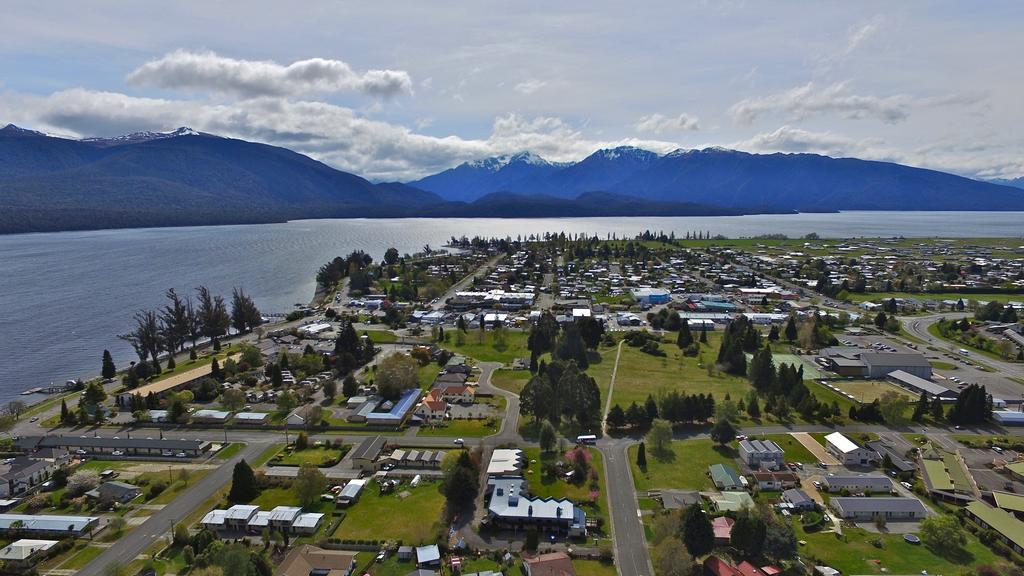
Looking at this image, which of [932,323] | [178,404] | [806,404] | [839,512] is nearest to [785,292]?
[932,323]

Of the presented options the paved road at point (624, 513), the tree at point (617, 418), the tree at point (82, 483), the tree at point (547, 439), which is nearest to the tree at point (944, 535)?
the paved road at point (624, 513)

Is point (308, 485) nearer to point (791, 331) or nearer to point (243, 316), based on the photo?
point (243, 316)

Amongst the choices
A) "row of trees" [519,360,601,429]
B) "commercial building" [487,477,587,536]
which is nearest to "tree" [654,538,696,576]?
"commercial building" [487,477,587,536]

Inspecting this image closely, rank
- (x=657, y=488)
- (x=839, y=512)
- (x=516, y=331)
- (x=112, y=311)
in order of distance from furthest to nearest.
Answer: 1. (x=112, y=311)
2. (x=516, y=331)
3. (x=657, y=488)
4. (x=839, y=512)

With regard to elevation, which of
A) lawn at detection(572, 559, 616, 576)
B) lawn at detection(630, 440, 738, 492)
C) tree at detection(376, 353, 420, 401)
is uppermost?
tree at detection(376, 353, 420, 401)

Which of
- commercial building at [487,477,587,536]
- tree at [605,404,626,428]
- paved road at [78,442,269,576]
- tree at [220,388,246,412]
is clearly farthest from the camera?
tree at [220,388,246,412]

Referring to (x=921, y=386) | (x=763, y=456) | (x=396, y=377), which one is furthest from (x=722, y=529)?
(x=921, y=386)

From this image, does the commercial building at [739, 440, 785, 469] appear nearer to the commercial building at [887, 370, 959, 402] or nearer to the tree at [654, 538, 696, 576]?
the tree at [654, 538, 696, 576]

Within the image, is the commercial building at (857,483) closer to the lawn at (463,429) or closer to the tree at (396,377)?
the lawn at (463,429)

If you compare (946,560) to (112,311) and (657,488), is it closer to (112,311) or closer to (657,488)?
(657,488)
